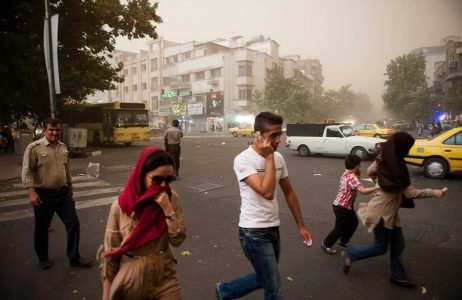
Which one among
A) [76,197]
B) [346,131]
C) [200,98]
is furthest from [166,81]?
[76,197]

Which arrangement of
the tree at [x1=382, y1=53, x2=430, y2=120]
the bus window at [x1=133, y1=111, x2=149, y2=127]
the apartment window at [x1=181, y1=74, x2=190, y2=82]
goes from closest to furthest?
the bus window at [x1=133, y1=111, x2=149, y2=127]
the tree at [x1=382, y1=53, x2=430, y2=120]
the apartment window at [x1=181, y1=74, x2=190, y2=82]

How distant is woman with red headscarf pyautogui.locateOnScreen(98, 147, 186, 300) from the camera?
2.04 meters

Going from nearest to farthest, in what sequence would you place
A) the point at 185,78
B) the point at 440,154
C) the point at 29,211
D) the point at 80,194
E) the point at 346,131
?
the point at 29,211 < the point at 80,194 < the point at 440,154 < the point at 346,131 < the point at 185,78

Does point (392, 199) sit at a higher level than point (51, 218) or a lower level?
higher

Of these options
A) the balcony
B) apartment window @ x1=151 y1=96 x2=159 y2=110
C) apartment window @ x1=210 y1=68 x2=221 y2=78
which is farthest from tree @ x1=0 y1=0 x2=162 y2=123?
apartment window @ x1=151 y1=96 x2=159 y2=110

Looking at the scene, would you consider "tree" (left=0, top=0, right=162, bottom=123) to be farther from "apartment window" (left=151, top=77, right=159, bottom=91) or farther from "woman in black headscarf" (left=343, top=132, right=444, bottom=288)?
"apartment window" (left=151, top=77, right=159, bottom=91)

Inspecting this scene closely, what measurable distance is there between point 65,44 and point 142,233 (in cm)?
2000

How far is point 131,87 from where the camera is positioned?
74.2 m

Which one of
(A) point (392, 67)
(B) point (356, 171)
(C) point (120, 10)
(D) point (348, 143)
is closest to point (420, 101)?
(A) point (392, 67)

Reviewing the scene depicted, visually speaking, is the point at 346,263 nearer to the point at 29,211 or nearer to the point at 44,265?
the point at 44,265

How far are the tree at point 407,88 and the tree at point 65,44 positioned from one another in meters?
47.8

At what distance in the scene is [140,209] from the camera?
6.76 feet

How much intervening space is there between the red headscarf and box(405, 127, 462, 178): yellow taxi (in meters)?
10.7

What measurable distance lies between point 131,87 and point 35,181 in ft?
243
